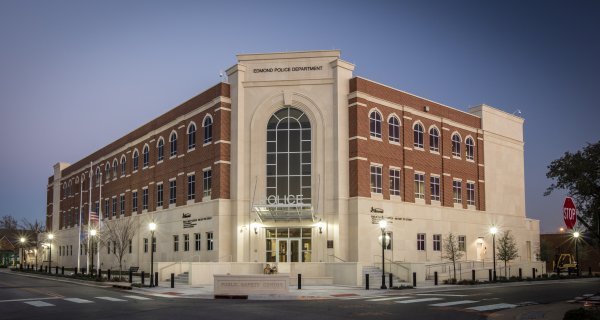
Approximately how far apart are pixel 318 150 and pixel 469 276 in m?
16.2

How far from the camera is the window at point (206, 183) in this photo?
52.6 metres

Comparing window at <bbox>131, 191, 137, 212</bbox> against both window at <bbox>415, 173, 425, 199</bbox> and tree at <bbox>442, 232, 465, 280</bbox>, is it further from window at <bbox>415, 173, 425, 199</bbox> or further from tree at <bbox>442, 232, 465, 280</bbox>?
tree at <bbox>442, 232, 465, 280</bbox>

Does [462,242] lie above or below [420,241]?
below

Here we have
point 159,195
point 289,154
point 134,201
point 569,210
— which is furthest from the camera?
point 134,201

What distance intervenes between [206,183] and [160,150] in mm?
11734

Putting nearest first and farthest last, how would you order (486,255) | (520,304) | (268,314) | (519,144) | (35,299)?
(268,314) < (520,304) < (35,299) < (486,255) < (519,144)

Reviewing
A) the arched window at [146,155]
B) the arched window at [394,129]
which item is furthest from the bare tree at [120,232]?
the arched window at [394,129]

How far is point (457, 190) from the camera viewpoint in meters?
59.6

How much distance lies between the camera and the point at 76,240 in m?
86.6

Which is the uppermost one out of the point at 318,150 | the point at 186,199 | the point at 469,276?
the point at 318,150

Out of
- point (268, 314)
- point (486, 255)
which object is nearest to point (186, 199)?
point (486, 255)

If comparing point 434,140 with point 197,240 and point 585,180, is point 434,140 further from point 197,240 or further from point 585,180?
point 585,180

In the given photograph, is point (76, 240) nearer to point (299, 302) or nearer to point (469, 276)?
point (469, 276)

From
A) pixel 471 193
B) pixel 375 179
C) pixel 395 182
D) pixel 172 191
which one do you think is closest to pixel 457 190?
pixel 471 193
